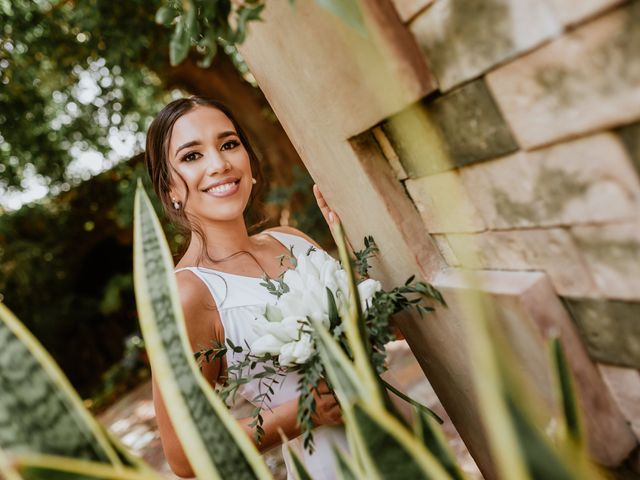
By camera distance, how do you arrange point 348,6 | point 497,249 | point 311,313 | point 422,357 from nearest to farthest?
point 348,6 < point 497,249 < point 311,313 < point 422,357

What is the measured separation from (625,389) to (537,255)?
0.26 meters

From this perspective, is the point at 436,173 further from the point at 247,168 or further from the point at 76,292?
the point at 76,292

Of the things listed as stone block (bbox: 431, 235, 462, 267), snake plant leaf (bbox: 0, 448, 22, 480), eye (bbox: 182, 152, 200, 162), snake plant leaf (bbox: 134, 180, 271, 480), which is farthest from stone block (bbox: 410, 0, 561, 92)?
eye (bbox: 182, 152, 200, 162)

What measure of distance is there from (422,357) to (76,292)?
28.3 feet

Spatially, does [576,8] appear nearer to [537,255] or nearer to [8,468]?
[537,255]

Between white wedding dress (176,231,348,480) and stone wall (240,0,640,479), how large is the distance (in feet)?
1.84

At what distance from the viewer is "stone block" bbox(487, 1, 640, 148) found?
1.88 ft

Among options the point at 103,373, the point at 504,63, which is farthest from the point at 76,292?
the point at 504,63

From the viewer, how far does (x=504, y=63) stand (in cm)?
71

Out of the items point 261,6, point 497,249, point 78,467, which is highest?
point 261,6

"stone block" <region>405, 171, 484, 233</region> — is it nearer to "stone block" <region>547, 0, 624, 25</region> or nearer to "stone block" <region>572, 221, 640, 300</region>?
"stone block" <region>572, 221, 640, 300</region>

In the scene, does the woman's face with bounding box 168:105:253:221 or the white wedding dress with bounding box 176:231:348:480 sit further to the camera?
the woman's face with bounding box 168:105:253:221

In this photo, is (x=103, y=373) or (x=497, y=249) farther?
(x=103, y=373)

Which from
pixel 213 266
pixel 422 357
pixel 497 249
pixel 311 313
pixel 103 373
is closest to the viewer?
pixel 497 249
